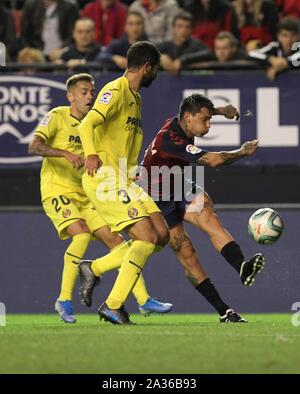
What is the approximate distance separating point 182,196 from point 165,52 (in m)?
3.67

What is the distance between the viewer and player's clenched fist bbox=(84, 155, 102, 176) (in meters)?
9.29

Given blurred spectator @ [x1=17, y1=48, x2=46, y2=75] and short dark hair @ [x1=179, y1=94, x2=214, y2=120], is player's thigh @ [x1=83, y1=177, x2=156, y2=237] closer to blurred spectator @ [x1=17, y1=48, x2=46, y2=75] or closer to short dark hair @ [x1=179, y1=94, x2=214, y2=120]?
short dark hair @ [x1=179, y1=94, x2=214, y2=120]

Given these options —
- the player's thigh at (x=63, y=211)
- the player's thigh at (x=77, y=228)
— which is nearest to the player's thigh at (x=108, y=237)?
the player's thigh at (x=77, y=228)

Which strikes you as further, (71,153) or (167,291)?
(167,291)

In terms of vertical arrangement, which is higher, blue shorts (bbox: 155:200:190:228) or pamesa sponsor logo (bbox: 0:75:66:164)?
pamesa sponsor logo (bbox: 0:75:66:164)

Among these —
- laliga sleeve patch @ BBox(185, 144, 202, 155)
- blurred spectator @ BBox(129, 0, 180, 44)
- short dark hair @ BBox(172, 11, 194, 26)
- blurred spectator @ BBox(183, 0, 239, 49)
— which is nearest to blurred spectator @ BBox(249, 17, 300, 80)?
short dark hair @ BBox(172, 11, 194, 26)

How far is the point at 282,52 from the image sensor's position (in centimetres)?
1352

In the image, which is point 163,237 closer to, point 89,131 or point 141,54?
point 89,131

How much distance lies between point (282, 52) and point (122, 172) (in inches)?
170

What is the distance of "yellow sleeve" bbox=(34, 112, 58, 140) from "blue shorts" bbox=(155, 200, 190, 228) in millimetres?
1393

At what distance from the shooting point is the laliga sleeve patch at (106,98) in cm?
964

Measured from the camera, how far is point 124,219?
9578mm
